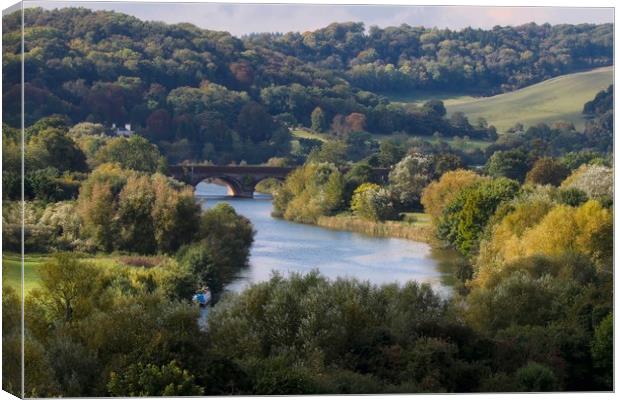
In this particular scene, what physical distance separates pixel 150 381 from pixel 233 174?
319 cm

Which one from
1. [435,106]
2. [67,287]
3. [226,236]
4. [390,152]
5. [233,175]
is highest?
[435,106]

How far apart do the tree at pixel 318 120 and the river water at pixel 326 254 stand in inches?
39.3

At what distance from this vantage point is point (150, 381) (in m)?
12.8

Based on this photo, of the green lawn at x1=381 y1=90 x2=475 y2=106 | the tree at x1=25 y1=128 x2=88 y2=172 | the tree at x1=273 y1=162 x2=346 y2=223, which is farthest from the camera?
the green lawn at x1=381 y1=90 x2=475 y2=106

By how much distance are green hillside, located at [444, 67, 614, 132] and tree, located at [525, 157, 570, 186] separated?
1.53 ft

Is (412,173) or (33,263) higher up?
(412,173)

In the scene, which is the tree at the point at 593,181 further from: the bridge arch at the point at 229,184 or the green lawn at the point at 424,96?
Result: the bridge arch at the point at 229,184

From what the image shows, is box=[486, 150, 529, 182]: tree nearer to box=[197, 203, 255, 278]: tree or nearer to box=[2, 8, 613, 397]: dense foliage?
box=[2, 8, 613, 397]: dense foliage

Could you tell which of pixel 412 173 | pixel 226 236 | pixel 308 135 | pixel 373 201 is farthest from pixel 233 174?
pixel 412 173

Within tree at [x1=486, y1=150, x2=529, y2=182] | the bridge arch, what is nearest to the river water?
the bridge arch

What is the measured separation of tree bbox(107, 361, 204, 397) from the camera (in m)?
12.8

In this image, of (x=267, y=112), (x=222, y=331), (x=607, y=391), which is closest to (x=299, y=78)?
(x=267, y=112)

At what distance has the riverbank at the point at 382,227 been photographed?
15.8m

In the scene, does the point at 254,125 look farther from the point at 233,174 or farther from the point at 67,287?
the point at 67,287
